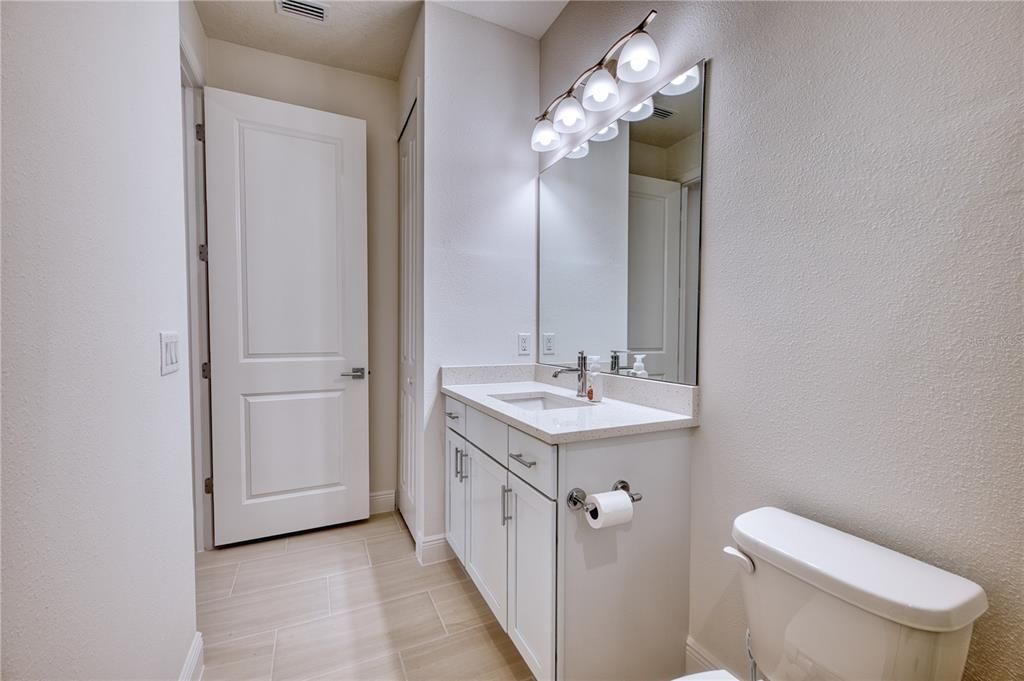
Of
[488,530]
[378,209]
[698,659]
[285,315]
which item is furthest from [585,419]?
[378,209]

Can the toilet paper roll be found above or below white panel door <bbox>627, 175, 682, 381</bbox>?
below

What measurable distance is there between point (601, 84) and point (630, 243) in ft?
1.98

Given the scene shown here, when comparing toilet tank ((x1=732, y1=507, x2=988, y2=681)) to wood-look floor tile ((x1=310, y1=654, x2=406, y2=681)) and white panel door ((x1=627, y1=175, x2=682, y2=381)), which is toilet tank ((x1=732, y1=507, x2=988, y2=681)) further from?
wood-look floor tile ((x1=310, y1=654, x2=406, y2=681))

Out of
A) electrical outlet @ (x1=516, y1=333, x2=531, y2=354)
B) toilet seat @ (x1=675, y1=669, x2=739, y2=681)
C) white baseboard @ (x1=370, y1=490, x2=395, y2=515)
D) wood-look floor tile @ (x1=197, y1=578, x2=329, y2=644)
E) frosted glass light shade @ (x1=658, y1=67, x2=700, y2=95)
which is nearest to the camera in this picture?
toilet seat @ (x1=675, y1=669, x2=739, y2=681)

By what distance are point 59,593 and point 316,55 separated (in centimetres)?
267

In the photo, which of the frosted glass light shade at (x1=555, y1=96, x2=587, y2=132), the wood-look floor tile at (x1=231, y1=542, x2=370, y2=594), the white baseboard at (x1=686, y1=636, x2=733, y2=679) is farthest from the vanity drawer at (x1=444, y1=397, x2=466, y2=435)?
the frosted glass light shade at (x1=555, y1=96, x2=587, y2=132)

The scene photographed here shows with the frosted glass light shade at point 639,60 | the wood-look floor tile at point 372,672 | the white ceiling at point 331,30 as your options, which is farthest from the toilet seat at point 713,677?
the white ceiling at point 331,30

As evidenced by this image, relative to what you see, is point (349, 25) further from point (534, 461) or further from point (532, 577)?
point (532, 577)

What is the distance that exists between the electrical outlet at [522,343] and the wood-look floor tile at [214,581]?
65.6 inches

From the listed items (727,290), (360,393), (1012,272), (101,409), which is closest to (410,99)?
Answer: (360,393)

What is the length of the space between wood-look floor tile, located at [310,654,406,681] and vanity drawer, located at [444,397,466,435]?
2.69 ft

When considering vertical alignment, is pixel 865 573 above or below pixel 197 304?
below

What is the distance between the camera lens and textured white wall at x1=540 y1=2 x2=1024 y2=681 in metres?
0.76

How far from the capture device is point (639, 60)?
4.74 feet
